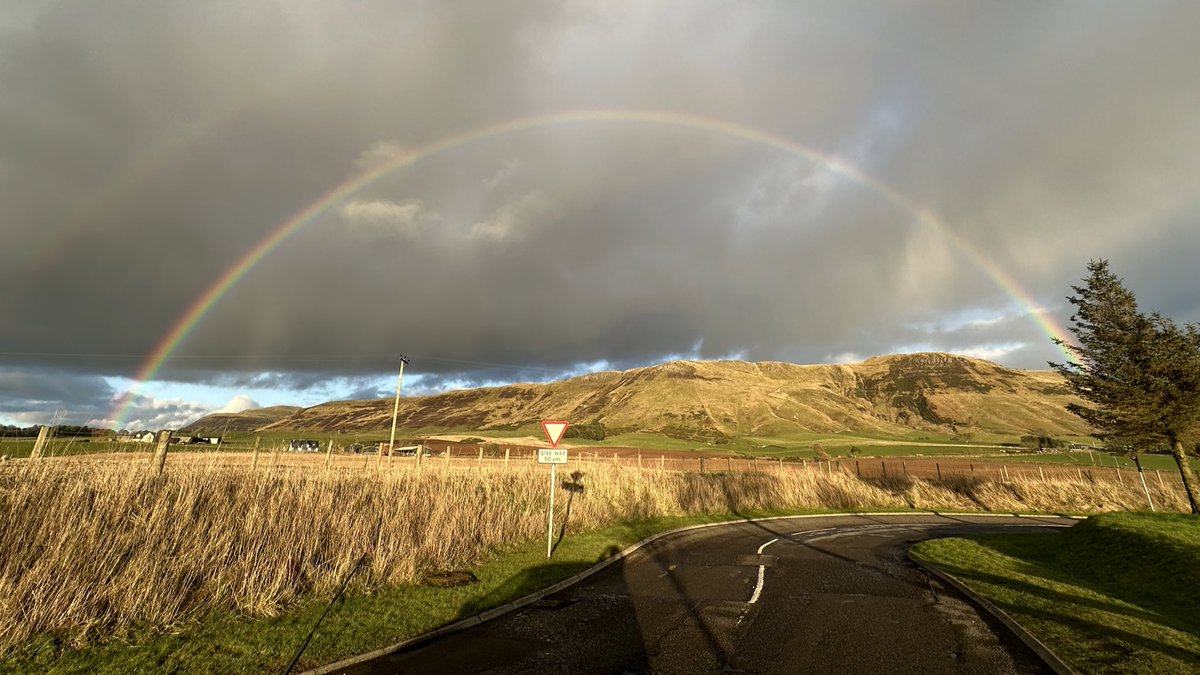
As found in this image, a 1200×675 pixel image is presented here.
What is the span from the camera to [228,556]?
1080 cm

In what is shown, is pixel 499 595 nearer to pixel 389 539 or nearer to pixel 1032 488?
pixel 389 539

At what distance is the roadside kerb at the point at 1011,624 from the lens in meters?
7.50

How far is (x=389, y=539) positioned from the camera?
1293cm

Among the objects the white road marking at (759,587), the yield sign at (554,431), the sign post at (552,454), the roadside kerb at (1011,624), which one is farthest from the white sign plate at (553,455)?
the roadside kerb at (1011,624)

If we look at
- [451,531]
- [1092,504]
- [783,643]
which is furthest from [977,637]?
[1092,504]

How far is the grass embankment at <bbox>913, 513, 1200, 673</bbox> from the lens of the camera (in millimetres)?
7941

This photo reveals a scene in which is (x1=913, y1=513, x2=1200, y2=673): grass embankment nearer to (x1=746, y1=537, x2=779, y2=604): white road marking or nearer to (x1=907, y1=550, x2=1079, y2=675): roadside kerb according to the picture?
(x1=907, y1=550, x2=1079, y2=675): roadside kerb

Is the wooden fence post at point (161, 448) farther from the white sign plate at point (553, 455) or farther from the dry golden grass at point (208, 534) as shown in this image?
the white sign plate at point (553, 455)

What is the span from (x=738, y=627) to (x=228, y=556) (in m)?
10.6

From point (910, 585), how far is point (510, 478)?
15.7 meters

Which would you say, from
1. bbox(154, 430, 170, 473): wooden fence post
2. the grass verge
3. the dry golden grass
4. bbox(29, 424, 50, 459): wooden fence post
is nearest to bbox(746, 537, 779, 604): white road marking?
the grass verge

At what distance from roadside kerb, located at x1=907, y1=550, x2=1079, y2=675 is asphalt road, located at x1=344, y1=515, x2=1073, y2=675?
0.15 metres

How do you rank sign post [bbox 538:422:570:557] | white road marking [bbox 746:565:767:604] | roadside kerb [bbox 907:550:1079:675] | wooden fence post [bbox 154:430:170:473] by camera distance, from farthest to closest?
sign post [bbox 538:422:570:557]
wooden fence post [bbox 154:430:170:473]
white road marking [bbox 746:565:767:604]
roadside kerb [bbox 907:550:1079:675]

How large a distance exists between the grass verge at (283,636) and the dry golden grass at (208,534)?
1.38 ft
